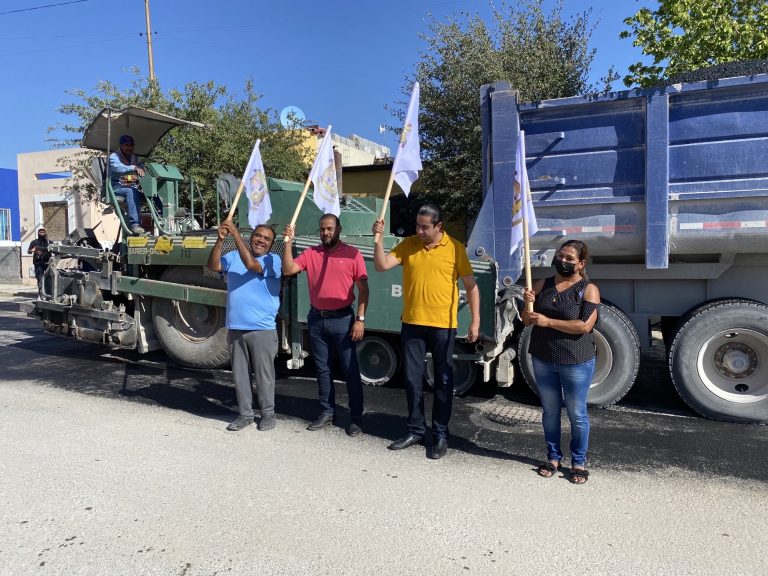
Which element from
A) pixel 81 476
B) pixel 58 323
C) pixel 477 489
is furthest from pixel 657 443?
pixel 58 323

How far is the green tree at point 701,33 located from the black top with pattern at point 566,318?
8381mm

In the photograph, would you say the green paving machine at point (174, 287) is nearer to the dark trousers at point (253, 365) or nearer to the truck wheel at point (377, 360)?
the truck wheel at point (377, 360)

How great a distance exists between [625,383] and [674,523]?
82.3 inches

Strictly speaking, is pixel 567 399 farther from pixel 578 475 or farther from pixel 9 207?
pixel 9 207

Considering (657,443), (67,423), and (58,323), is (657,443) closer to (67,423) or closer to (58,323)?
(67,423)

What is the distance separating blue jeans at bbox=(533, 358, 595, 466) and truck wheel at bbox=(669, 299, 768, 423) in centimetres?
170

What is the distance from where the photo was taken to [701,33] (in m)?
10.1

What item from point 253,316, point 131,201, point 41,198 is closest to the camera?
point 253,316

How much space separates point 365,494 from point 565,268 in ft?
6.11

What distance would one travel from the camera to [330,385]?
4891mm

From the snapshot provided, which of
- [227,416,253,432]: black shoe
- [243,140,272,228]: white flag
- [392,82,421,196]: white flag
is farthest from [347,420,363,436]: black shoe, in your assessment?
[243,140,272,228]: white flag

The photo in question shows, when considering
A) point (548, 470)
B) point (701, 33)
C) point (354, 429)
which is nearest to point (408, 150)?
point (354, 429)

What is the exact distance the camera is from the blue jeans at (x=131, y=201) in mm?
7078

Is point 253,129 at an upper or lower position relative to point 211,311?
Answer: upper
